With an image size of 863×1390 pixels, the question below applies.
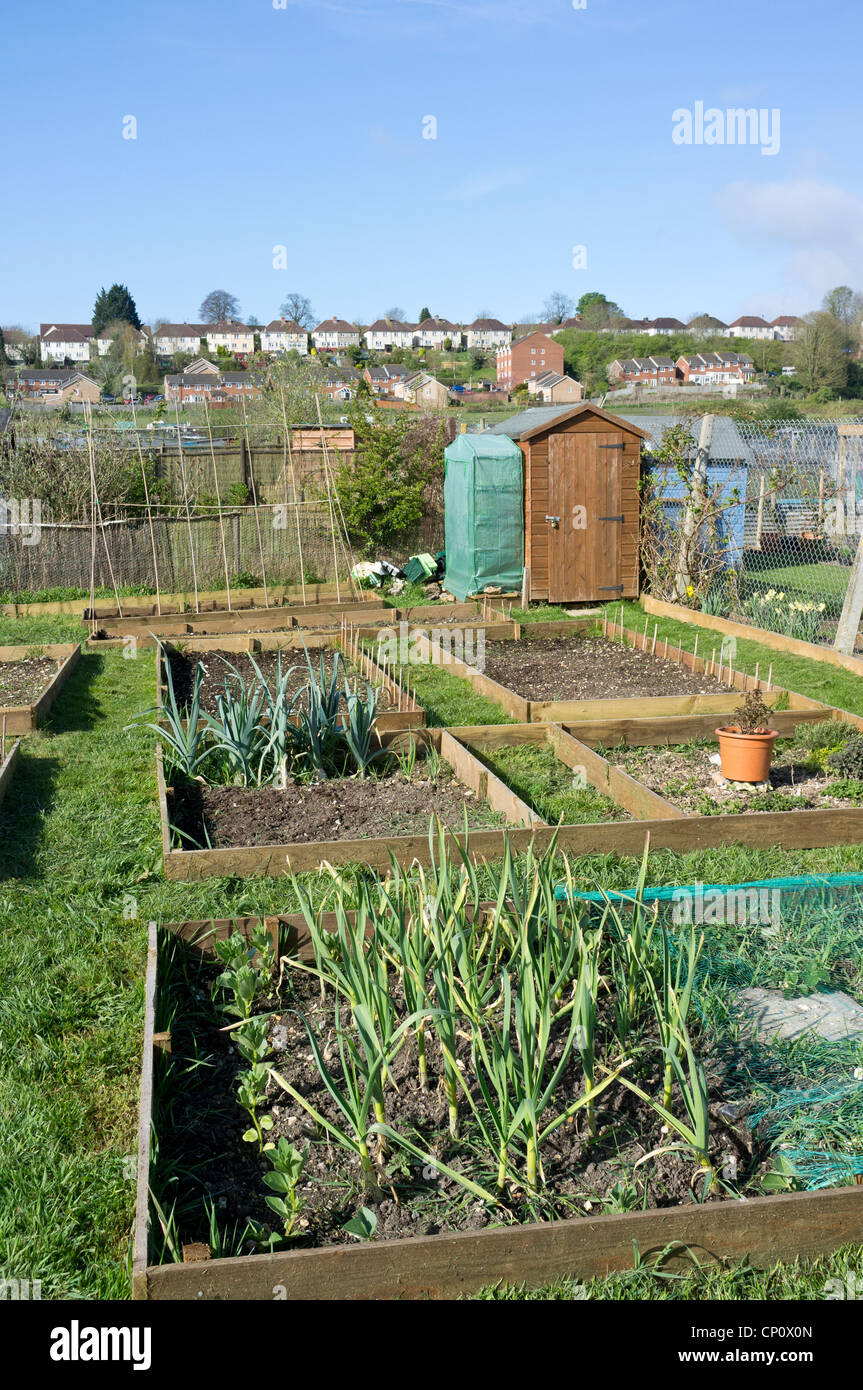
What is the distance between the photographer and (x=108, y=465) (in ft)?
40.6

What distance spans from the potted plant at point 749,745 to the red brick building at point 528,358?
160 feet

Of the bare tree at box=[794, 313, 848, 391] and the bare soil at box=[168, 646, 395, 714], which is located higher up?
the bare tree at box=[794, 313, 848, 391]

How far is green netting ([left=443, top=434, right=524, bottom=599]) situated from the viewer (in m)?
11.5

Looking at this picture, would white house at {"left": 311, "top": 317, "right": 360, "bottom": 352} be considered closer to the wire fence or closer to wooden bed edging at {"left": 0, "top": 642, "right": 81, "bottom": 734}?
the wire fence

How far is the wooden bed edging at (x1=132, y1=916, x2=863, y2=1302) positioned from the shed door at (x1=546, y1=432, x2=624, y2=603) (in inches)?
375

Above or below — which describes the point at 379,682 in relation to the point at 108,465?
below

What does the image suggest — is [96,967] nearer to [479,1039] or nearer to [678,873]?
[479,1039]

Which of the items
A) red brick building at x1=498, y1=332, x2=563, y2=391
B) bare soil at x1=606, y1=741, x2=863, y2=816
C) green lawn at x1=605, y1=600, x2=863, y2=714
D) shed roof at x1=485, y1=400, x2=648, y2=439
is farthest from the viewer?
red brick building at x1=498, y1=332, x2=563, y2=391

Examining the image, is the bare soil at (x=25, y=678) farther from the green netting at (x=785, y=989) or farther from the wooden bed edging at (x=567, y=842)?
the green netting at (x=785, y=989)

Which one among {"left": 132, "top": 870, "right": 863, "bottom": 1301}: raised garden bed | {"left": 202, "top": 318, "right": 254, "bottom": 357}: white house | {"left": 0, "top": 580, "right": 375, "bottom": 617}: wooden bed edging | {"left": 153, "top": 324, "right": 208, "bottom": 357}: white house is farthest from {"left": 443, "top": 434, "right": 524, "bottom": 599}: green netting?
{"left": 202, "top": 318, "right": 254, "bottom": 357}: white house

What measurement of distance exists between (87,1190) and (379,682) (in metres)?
5.10

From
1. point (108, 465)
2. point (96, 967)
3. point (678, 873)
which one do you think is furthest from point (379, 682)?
point (108, 465)

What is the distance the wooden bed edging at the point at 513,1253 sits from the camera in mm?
2062

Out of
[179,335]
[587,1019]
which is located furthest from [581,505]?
[179,335]
